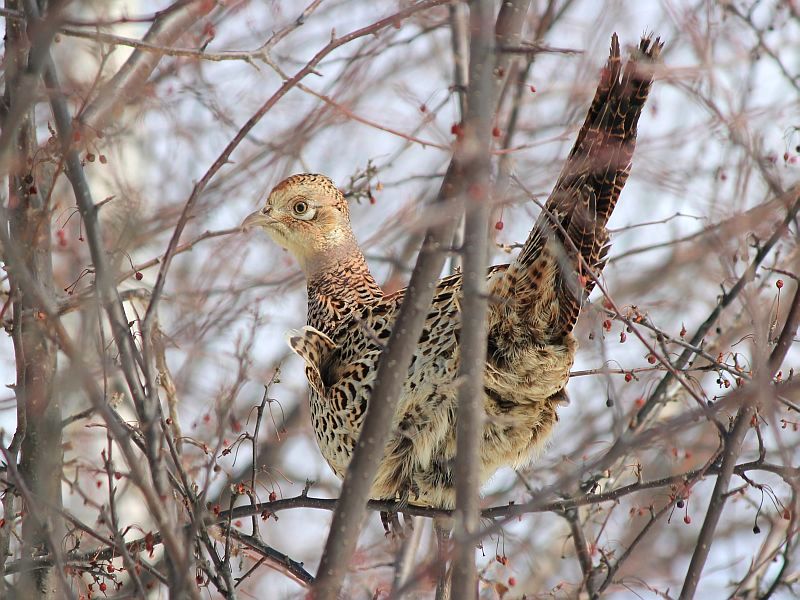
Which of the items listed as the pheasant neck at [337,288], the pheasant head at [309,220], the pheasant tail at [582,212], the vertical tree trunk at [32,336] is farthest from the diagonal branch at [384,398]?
the pheasant head at [309,220]

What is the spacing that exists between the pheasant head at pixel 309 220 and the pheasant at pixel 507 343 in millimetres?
397

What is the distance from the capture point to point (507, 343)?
378 centimetres

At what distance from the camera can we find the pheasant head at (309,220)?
507cm

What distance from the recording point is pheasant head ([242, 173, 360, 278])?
5.07 meters

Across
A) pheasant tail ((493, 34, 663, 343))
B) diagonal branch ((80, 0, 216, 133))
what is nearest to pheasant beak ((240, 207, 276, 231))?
diagonal branch ((80, 0, 216, 133))

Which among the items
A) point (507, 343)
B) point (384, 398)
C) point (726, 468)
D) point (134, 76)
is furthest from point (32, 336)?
point (726, 468)

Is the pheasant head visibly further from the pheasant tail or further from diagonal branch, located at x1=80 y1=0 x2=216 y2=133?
the pheasant tail

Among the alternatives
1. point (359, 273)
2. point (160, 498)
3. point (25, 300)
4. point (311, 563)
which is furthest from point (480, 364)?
point (311, 563)

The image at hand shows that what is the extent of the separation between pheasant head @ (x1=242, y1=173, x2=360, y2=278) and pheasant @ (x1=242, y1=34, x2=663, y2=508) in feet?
1.30

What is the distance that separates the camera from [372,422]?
2.58m

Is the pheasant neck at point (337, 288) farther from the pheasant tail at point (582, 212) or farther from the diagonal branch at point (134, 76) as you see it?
the diagonal branch at point (134, 76)

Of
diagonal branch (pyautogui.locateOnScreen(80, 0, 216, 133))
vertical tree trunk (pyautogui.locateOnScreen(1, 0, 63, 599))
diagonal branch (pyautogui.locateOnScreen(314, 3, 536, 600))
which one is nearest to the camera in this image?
diagonal branch (pyautogui.locateOnScreen(314, 3, 536, 600))

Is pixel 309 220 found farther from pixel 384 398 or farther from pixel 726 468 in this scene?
pixel 726 468

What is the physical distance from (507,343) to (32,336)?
173 centimetres
